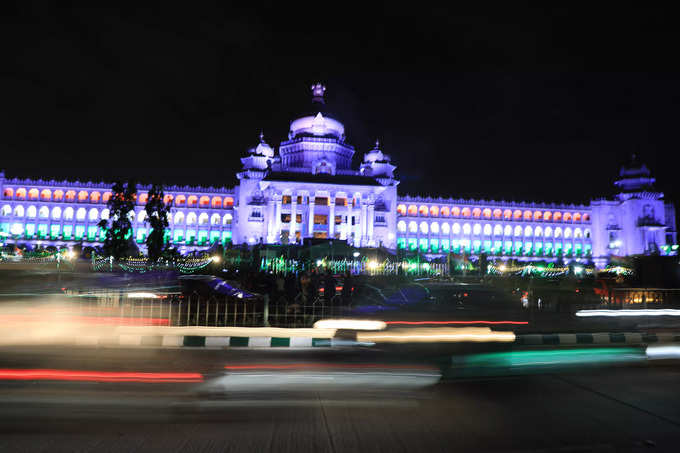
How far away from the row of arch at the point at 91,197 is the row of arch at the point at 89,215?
1.49 m

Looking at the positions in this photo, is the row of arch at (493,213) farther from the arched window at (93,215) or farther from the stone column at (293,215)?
the arched window at (93,215)

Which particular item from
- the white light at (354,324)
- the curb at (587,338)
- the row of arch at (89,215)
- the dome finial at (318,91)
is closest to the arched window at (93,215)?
the row of arch at (89,215)

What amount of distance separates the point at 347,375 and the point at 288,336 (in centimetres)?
457

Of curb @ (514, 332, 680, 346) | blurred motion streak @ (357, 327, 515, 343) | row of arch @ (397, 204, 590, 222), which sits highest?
row of arch @ (397, 204, 590, 222)

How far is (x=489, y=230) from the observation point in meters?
85.4

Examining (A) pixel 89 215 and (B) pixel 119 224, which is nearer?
(B) pixel 119 224

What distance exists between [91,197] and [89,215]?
10.0 ft

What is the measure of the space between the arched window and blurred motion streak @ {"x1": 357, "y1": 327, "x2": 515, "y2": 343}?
3143 inches

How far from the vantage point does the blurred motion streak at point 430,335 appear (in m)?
8.28

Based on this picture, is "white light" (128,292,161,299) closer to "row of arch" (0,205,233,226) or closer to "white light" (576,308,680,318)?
"white light" (576,308,680,318)

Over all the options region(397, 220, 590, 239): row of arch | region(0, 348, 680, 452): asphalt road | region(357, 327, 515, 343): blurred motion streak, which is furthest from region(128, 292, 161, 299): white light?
region(397, 220, 590, 239): row of arch

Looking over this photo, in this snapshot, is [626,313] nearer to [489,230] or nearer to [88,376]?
[88,376]

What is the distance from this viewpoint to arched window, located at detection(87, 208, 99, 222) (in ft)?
256

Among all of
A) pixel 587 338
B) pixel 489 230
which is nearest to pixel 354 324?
pixel 587 338
